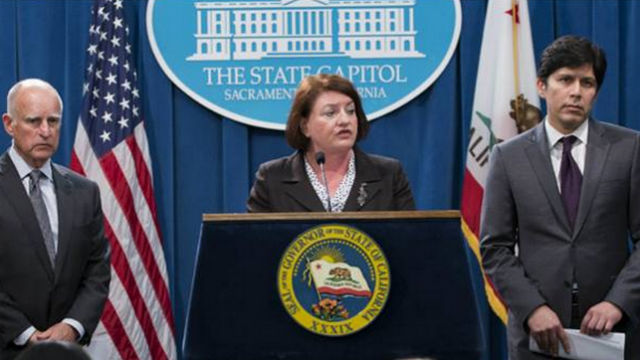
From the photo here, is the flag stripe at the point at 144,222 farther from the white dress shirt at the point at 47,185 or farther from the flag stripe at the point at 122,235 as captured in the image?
the white dress shirt at the point at 47,185

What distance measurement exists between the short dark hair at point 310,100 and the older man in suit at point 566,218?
491mm

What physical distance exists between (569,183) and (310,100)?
0.88 metres

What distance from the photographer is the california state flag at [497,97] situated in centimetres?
477

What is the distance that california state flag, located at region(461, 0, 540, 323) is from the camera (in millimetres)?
4773

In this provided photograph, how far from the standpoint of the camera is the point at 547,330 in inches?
119

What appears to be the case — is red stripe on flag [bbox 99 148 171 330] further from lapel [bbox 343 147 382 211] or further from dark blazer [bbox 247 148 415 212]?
lapel [bbox 343 147 382 211]

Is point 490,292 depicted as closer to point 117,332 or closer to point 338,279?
point 117,332

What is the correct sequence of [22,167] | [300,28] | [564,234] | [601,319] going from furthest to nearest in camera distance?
[300,28]
[22,167]
[564,234]
[601,319]

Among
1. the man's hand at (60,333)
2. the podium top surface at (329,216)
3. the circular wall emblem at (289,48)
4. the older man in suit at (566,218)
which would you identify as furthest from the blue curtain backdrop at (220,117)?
the podium top surface at (329,216)

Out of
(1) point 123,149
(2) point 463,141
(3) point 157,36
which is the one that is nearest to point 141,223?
(1) point 123,149

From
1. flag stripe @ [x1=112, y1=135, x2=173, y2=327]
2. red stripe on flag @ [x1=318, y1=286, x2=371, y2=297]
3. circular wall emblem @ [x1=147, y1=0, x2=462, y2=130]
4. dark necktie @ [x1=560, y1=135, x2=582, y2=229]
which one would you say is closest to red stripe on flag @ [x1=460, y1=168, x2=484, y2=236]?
circular wall emblem @ [x1=147, y1=0, x2=462, y2=130]

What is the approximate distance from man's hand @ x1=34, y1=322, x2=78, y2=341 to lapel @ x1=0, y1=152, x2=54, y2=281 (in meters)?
0.16

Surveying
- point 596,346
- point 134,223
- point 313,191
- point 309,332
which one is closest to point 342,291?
point 309,332

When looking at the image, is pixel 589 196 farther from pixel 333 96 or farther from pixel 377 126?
pixel 377 126
